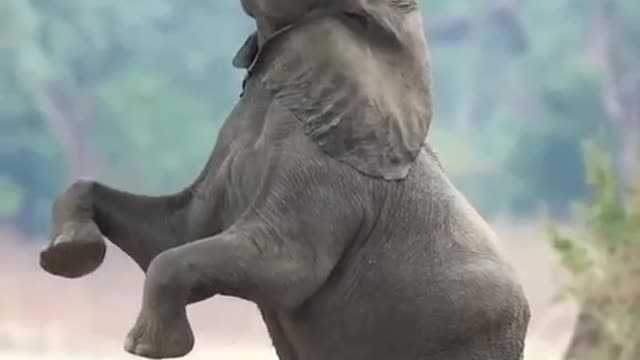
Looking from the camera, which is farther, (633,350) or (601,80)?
(601,80)

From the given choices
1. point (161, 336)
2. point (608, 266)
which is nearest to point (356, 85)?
point (161, 336)

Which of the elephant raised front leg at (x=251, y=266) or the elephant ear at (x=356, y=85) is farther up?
the elephant ear at (x=356, y=85)

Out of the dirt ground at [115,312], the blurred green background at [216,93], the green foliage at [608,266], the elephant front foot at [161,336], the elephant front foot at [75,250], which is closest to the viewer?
the elephant front foot at [161,336]

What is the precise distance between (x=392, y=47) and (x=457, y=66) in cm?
220

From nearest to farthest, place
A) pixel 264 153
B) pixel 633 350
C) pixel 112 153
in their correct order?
1. pixel 264 153
2. pixel 633 350
3. pixel 112 153

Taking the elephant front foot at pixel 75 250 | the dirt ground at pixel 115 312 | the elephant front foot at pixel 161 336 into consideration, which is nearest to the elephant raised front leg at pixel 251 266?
the elephant front foot at pixel 161 336

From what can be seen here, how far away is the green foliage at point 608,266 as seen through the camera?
2.68 m

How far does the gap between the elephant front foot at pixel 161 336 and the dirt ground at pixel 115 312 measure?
1920 mm

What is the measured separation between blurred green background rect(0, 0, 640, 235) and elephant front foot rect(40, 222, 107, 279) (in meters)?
1.91

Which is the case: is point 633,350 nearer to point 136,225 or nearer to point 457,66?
point 457,66

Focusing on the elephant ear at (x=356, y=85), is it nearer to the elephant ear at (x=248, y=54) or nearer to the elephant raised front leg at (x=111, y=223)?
the elephant ear at (x=248, y=54)

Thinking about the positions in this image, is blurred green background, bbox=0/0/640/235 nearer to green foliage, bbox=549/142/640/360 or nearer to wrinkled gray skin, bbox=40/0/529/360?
green foliage, bbox=549/142/640/360

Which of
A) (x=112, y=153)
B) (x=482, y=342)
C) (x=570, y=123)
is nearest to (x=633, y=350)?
(x=570, y=123)

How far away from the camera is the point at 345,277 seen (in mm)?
1210
